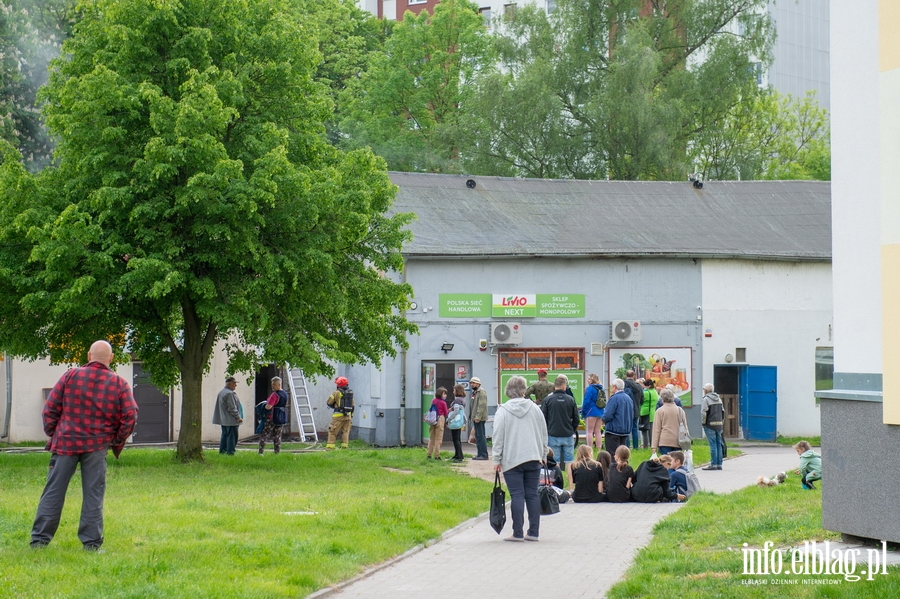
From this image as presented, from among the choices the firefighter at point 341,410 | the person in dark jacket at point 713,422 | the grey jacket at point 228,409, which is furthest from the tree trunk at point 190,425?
the person in dark jacket at point 713,422

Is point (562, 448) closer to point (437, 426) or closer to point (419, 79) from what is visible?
point (437, 426)

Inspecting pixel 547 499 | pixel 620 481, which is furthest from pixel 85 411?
pixel 620 481

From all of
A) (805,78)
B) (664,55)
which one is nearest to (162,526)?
(664,55)

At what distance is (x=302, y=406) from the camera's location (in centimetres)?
3053

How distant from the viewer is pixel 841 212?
1041cm

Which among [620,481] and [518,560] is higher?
[620,481]

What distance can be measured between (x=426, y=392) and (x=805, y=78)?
50.2 metres

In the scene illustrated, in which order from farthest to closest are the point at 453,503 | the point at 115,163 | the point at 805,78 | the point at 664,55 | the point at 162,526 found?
the point at 805,78 < the point at 664,55 < the point at 115,163 < the point at 453,503 < the point at 162,526

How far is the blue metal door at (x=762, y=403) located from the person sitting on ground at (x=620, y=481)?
51.5ft

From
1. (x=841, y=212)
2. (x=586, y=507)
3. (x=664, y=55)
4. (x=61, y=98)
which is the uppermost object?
(x=664, y=55)

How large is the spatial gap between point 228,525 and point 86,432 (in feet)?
9.05

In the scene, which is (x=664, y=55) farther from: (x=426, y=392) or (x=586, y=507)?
(x=586, y=507)

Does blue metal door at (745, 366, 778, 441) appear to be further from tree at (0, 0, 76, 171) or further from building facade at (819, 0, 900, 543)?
tree at (0, 0, 76, 171)

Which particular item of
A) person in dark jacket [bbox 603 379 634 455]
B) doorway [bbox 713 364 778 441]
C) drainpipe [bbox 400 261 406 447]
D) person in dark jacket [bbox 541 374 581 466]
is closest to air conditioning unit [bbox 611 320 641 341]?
doorway [bbox 713 364 778 441]
